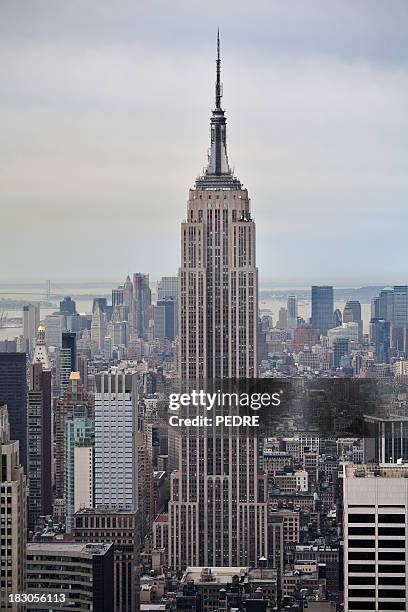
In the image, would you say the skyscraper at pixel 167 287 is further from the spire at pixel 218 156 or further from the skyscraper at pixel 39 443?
the skyscraper at pixel 39 443

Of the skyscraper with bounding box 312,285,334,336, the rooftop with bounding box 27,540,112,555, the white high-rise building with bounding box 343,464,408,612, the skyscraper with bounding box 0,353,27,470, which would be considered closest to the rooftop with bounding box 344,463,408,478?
the white high-rise building with bounding box 343,464,408,612

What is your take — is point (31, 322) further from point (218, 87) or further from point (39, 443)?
point (218, 87)

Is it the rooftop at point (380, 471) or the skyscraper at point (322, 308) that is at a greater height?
the skyscraper at point (322, 308)

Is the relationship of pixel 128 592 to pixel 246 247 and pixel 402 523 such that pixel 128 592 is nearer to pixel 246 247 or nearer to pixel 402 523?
pixel 402 523

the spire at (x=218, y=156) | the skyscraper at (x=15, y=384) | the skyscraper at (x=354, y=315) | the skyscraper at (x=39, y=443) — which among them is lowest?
the skyscraper at (x=39, y=443)

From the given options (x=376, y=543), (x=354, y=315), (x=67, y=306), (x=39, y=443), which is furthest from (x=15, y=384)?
(x=376, y=543)

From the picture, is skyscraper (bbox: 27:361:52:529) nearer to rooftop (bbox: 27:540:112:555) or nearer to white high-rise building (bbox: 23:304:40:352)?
rooftop (bbox: 27:540:112:555)

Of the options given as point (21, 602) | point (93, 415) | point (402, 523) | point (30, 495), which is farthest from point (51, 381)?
point (402, 523)

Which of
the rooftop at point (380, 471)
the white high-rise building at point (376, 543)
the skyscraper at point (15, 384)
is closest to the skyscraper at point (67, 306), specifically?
the skyscraper at point (15, 384)
